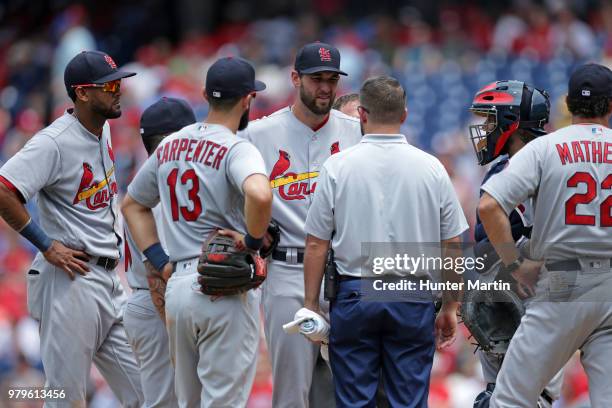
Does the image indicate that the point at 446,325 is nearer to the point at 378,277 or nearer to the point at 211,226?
the point at 378,277

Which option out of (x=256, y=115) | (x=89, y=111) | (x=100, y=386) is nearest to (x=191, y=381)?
(x=89, y=111)

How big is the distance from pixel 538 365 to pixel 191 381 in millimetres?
1783

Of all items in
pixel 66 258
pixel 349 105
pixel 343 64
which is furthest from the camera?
pixel 343 64

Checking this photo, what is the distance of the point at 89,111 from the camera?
22.5 ft

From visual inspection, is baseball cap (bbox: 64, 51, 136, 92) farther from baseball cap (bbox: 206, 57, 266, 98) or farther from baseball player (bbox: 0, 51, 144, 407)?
baseball cap (bbox: 206, 57, 266, 98)

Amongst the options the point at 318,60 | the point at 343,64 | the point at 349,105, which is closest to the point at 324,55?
the point at 318,60

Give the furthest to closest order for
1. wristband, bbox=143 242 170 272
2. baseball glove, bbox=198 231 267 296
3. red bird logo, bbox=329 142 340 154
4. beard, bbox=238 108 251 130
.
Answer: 1. red bird logo, bbox=329 142 340 154
2. beard, bbox=238 108 251 130
3. wristband, bbox=143 242 170 272
4. baseball glove, bbox=198 231 267 296

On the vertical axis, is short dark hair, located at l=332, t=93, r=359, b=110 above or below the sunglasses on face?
below

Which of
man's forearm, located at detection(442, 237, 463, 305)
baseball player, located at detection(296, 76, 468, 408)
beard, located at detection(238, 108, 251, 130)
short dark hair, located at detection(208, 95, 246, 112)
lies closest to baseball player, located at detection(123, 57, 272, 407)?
short dark hair, located at detection(208, 95, 246, 112)

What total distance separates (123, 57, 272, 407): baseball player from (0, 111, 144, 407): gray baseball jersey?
697mm

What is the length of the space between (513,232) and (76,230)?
248 centimetres

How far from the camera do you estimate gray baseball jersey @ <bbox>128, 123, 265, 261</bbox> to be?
6.01m

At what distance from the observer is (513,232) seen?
653 cm

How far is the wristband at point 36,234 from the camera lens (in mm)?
6590
